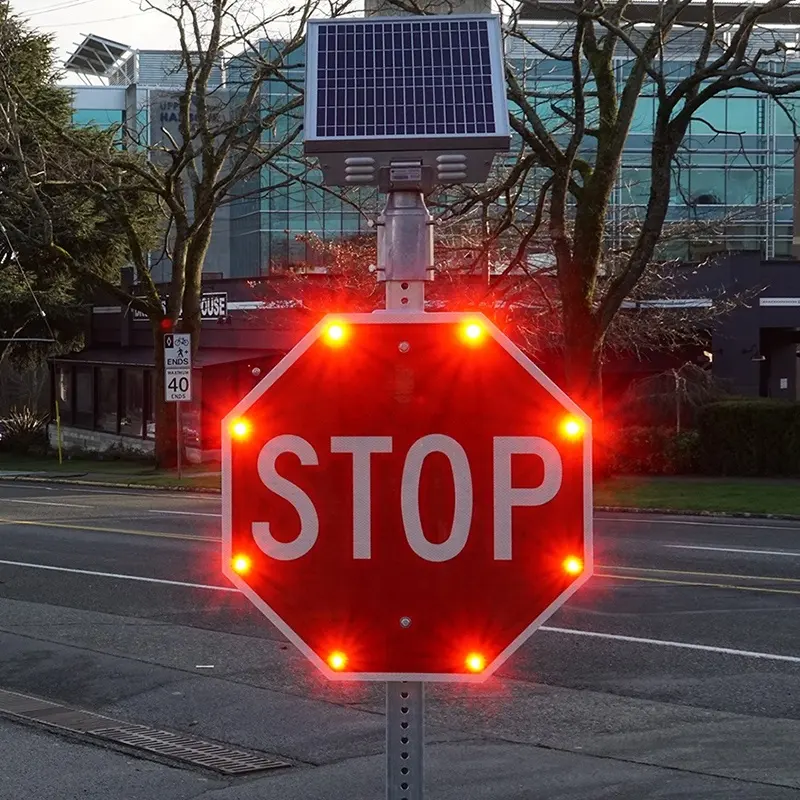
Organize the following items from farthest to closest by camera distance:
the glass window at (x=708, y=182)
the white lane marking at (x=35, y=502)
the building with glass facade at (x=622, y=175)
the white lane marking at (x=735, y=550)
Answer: the glass window at (x=708, y=182) < the building with glass facade at (x=622, y=175) < the white lane marking at (x=35, y=502) < the white lane marking at (x=735, y=550)

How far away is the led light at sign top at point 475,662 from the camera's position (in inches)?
124

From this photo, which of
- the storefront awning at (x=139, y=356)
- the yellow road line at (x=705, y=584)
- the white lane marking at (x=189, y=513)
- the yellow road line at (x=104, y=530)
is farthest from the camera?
the storefront awning at (x=139, y=356)

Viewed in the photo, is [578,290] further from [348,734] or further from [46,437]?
[46,437]

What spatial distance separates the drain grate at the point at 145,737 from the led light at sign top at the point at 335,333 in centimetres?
397

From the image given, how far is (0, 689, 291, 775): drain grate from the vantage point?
675 cm

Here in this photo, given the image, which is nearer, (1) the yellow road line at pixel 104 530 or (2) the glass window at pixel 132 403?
(1) the yellow road line at pixel 104 530

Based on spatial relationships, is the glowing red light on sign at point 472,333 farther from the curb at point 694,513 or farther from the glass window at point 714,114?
the glass window at point 714,114

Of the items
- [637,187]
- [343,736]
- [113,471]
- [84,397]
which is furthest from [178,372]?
[637,187]

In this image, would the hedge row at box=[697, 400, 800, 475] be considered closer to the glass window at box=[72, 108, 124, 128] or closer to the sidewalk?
the sidewalk

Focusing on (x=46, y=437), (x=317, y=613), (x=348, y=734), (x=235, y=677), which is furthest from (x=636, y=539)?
(x=46, y=437)

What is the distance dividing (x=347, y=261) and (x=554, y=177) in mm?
9723

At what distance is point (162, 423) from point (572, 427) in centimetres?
3089

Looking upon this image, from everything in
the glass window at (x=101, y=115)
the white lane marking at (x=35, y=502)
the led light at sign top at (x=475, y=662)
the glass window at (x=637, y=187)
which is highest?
the glass window at (x=101, y=115)

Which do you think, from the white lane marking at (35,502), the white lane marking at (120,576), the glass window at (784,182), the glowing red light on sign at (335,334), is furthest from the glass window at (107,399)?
the glowing red light on sign at (335,334)
